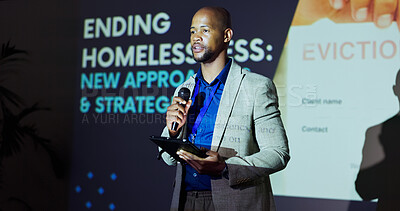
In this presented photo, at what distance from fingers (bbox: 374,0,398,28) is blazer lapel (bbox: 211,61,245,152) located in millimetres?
1759

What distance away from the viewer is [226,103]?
2.11 metres

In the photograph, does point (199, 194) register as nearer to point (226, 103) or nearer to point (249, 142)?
point (249, 142)

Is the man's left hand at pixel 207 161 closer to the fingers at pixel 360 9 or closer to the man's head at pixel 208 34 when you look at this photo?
the man's head at pixel 208 34

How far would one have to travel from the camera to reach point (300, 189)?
3.50 metres

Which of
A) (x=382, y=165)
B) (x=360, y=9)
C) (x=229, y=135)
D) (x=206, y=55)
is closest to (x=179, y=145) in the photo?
(x=229, y=135)

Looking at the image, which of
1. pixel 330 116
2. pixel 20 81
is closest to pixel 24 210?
pixel 20 81

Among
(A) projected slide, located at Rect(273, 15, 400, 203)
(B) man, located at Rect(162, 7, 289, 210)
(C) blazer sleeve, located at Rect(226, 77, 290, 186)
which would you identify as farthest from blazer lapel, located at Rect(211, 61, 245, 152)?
(A) projected slide, located at Rect(273, 15, 400, 203)

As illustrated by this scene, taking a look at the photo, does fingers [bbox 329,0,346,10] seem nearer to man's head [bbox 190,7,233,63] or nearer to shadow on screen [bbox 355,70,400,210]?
shadow on screen [bbox 355,70,400,210]

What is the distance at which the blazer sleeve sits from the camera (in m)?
1.93

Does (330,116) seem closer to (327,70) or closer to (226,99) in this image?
(327,70)

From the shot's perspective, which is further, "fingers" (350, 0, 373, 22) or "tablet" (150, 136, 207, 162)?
"fingers" (350, 0, 373, 22)

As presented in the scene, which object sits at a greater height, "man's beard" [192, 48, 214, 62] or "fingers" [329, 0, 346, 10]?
"fingers" [329, 0, 346, 10]

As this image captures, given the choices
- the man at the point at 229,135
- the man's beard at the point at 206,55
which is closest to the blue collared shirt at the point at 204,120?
the man at the point at 229,135

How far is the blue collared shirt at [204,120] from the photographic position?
2096mm
